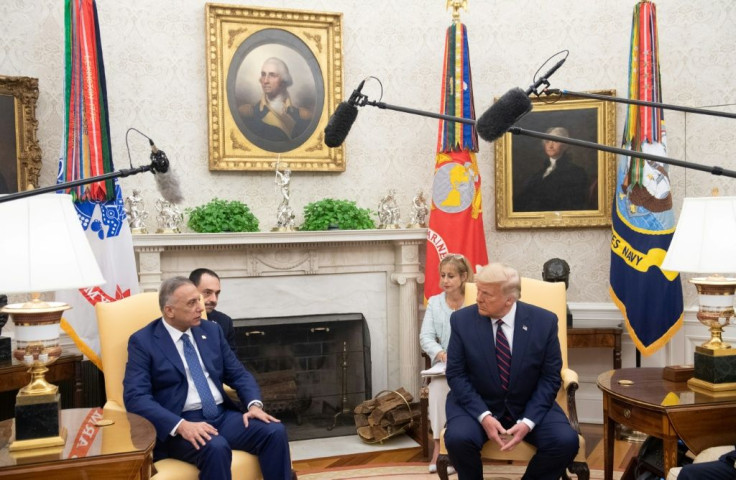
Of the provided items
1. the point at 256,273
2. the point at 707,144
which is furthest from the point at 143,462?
the point at 707,144

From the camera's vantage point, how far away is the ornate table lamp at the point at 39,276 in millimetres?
2594

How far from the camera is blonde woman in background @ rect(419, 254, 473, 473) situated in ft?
15.1

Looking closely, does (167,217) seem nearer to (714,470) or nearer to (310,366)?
(310,366)

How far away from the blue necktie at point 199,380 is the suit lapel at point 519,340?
62.0 inches

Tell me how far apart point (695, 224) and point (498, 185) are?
2993 mm

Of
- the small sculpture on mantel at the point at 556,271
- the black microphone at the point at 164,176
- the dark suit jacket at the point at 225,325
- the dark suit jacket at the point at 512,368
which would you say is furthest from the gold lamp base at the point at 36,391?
the small sculpture on mantel at the point at 556,271

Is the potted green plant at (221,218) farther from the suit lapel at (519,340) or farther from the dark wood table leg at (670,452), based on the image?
the dark wood table leg at (670,452)

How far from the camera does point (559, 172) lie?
20.6ft

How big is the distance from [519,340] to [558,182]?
2.90 meters

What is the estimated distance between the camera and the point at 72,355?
4855mm

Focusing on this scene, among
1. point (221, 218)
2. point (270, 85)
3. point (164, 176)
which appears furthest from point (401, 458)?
point (164, 176)

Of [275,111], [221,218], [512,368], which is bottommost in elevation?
[512,368]

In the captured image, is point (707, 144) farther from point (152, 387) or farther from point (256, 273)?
point (152, 387)

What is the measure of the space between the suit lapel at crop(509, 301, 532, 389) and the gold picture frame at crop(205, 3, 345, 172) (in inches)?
111
